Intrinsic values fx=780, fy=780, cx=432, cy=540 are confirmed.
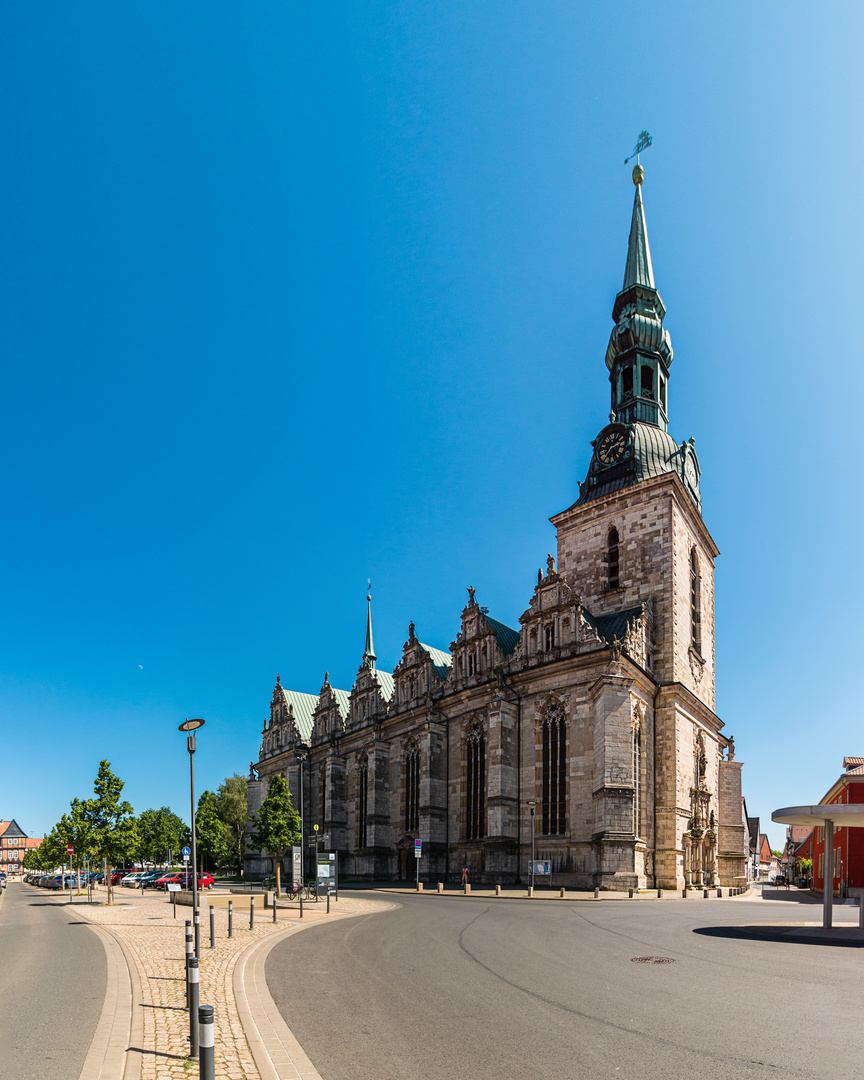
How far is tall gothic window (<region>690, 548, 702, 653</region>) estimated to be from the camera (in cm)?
5269

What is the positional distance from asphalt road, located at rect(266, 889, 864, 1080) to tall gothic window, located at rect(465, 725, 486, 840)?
3050 centimetres

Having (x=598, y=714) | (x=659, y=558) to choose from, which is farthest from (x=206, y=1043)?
(x=659, y=558)

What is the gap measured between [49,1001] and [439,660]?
179ft

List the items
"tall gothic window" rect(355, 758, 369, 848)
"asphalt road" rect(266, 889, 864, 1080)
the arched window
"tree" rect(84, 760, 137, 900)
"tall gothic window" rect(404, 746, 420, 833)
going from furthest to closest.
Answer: "tall gothic window" rect(355, 758, 369, 848)
"tall gothic window" rect(404, 746, 420, 833)
the arched window
"tree" rect(84, 760, 137, 900)
"asphalt road" rect(266, 889, 864, 1080)

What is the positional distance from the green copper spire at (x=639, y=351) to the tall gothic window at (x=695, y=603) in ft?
33.5

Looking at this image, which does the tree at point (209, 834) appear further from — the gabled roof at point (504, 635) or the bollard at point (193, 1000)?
the bollard at point (193, 1000)

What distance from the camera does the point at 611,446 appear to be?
54.7 metres

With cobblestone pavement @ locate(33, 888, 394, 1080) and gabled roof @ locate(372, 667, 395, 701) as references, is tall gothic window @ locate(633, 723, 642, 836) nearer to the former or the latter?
cobblestone pavement @ locate(33, 888, 394, 1080)

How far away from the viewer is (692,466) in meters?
56.0

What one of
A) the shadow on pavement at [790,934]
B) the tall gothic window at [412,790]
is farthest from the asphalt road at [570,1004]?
the tall gothic window at [412,790]

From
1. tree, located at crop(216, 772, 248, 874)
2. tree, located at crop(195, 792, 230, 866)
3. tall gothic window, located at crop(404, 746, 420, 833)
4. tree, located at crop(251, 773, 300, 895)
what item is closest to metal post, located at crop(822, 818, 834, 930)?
tree, located at crop(251, 773, 300, 895)

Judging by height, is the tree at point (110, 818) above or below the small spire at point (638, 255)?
below

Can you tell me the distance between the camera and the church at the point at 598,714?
43.0 m

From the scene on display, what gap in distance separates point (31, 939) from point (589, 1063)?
20957mm
